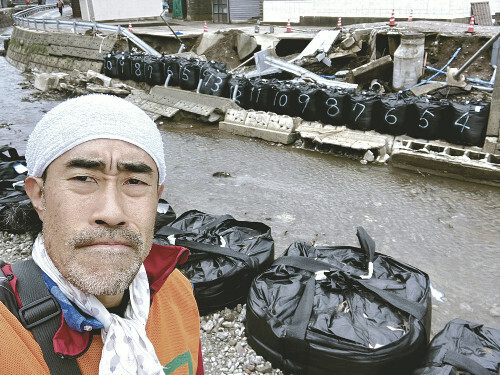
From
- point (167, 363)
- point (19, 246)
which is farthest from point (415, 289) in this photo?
point (19, 246)

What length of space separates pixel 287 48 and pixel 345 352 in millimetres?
15499

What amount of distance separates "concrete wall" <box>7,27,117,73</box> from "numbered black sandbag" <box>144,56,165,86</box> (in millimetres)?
4052

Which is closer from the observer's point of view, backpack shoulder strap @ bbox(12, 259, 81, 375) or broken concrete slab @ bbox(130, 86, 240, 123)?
backpack shoulder strap @ bbox(12, 259, 81, 375)

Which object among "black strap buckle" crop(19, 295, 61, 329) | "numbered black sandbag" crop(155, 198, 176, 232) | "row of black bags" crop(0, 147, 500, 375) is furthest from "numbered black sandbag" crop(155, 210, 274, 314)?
"black strap buckle" crop(19, 295, 61, 329)

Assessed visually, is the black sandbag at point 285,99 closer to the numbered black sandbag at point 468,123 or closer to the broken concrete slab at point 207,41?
the numbered black sandbag at point 468,123

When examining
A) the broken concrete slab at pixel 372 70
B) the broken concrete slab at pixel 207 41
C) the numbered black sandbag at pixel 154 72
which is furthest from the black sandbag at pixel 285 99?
the broken concrete slab at pixel 207 41

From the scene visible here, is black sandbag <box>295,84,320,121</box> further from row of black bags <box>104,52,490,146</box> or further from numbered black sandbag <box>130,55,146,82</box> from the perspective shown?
numbered black sandbag <box>130,55,146,82</box>

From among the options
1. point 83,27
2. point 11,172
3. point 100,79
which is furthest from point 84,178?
point 83,27

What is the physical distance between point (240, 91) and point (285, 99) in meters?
1.27

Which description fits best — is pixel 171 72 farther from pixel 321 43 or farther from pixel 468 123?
pixel 468 123

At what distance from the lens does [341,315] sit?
279 cm

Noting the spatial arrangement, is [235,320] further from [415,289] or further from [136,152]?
[136,152]

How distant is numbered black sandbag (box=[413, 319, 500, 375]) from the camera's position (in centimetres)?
232

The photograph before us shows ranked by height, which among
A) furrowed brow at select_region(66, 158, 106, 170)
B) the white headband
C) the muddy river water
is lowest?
the muddy river water
